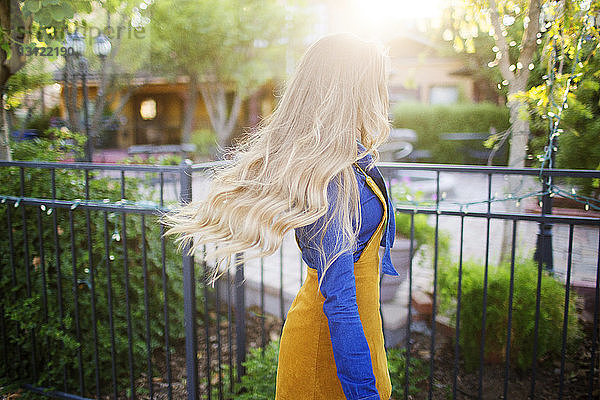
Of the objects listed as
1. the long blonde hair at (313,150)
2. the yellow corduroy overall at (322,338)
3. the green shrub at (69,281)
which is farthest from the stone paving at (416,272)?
the long blonde hair at (313,150)

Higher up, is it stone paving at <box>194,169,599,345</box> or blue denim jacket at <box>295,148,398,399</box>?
blue denim jacket at <box>295,148,398,399</box>

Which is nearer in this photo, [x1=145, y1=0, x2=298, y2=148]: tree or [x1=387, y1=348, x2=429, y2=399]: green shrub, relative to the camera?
[x1=387, y1=348, x2=429, y2=399]: green shrub

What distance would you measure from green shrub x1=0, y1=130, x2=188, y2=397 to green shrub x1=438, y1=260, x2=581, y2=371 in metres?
2.05

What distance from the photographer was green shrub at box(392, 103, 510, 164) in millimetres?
15945

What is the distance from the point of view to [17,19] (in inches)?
142

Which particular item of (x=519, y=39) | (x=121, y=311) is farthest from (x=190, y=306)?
(x=519, y=39)

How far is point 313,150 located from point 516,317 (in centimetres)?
237

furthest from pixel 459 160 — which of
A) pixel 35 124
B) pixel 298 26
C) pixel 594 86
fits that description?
pixel 594 86

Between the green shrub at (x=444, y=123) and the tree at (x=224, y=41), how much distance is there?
15.1 ft

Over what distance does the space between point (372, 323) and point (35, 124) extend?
6233mm

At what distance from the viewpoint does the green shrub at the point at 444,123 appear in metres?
15.9

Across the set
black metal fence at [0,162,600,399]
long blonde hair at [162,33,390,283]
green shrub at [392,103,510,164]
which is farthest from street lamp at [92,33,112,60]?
green shrub at [392,103,510,164]

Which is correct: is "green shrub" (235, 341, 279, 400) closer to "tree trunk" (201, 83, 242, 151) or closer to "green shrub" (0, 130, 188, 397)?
"green shrub" (0, 130, 188, 397)

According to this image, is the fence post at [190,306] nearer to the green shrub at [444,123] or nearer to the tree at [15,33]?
the tree at [15,33]
